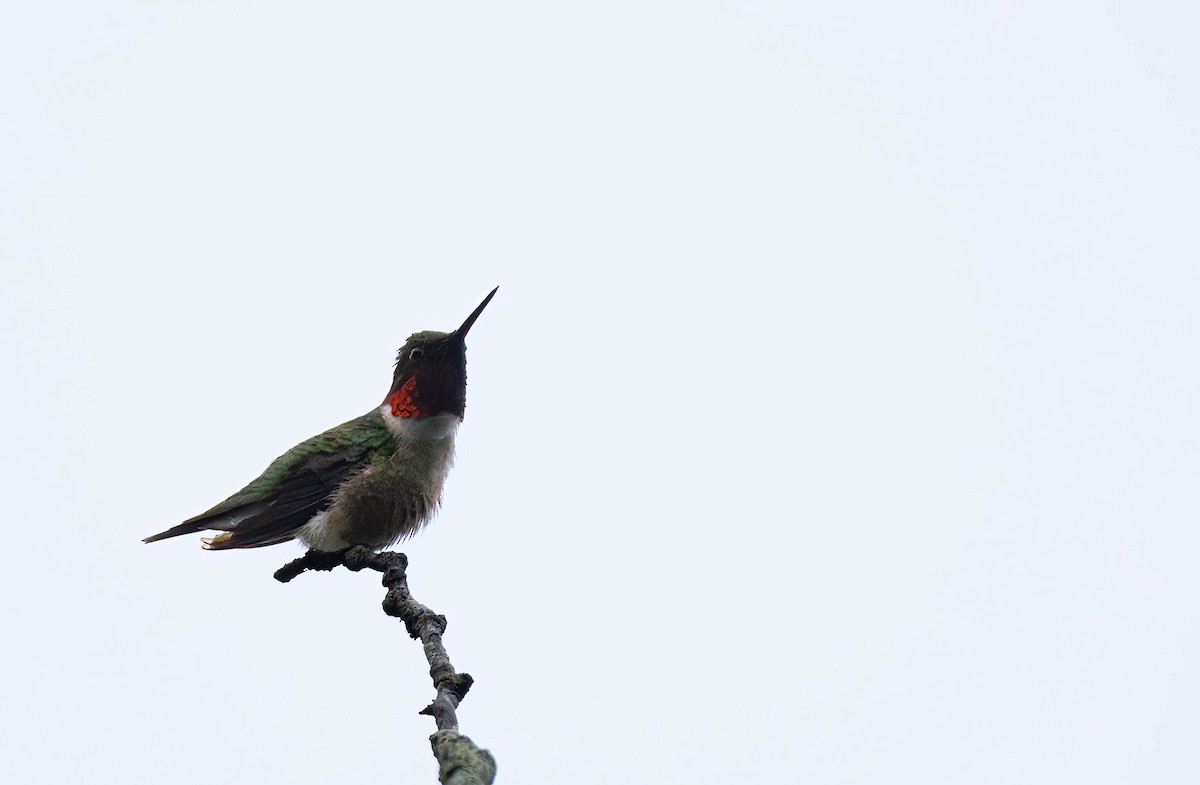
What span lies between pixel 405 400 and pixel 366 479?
728 mm

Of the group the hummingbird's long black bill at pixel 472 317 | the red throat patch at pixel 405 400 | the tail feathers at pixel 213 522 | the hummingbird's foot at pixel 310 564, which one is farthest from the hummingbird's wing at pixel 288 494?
the hummingbird's foot at pixel 310 564

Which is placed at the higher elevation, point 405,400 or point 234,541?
point 405,400

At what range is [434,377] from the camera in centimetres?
A: 718

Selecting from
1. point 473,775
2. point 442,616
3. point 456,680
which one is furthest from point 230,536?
point 473,775

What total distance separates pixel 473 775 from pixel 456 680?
0.76m

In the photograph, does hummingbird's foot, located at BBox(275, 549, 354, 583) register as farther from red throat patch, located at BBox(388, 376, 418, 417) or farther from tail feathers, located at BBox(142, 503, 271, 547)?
red throat patch, located at BBox(388, 376, 418, 417)

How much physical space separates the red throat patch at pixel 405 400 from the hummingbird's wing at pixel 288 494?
0.24 metres

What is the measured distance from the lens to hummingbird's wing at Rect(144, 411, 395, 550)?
649cm

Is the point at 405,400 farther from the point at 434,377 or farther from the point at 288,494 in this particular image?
the point at 288,494

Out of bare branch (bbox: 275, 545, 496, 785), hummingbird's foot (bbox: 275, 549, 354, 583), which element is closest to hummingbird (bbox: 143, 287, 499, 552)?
hummingbird's foot (bbox: 275, 549, 354, 583)

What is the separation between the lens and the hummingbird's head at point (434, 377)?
707 cm

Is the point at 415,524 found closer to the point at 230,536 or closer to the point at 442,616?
the point at 230,536

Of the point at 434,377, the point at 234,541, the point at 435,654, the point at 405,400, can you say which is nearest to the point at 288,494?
the point at 234,541

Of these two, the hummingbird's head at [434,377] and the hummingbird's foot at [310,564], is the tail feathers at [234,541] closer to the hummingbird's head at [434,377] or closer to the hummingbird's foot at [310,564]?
the hummingbird's head at [434,377]
